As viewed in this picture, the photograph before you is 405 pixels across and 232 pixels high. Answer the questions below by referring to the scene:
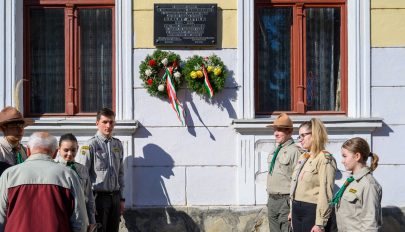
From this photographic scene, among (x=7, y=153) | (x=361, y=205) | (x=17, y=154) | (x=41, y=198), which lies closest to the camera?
(x=41, y=198)

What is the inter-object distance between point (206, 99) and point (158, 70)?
0.68 m

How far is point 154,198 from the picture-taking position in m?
8.88

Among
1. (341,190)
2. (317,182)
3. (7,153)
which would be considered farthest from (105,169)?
(341,190)

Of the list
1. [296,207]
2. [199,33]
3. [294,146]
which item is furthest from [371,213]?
[199,33]

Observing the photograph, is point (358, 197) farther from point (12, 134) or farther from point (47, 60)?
point (47, 60)

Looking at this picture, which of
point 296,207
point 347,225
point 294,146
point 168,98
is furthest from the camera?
point 168,98

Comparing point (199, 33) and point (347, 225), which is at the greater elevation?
point (199, 33)

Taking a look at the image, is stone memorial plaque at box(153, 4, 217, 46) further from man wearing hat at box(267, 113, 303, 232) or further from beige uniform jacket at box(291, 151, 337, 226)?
beige uniform jacket at box(291, 151, 337, 226)

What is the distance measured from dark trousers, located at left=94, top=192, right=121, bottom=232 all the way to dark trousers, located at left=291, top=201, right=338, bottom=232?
6.95ft

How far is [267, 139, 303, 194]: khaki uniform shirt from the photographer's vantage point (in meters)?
7.79

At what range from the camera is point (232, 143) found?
8867 mm

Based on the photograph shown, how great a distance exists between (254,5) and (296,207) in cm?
301

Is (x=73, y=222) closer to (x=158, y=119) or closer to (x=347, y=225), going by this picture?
(x=347, y=225)

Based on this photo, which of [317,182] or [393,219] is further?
[393,219]
